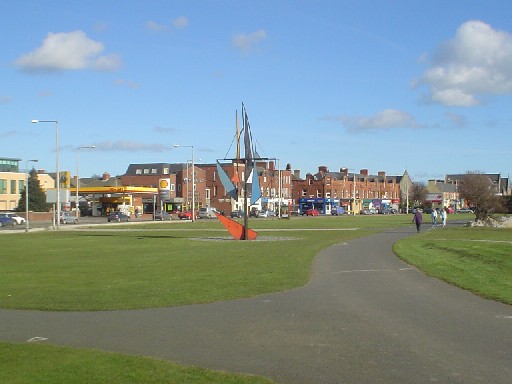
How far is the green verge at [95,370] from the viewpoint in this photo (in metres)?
7.81

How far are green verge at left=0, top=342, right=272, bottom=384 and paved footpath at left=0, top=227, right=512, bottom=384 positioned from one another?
480 mm

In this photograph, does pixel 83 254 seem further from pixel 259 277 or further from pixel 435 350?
pixel 435 350

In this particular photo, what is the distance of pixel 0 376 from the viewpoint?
8.01 meters

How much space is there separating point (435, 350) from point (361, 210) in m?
151

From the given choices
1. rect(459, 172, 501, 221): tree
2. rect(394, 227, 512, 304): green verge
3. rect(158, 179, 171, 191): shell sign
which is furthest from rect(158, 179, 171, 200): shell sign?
rect(394, 227, 512, 304): green verge

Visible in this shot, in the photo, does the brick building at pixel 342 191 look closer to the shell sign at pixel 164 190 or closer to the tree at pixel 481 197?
the shell sign at pixel 164 190

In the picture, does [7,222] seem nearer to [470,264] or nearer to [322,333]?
[470,264]

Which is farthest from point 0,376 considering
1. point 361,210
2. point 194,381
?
point 361,210

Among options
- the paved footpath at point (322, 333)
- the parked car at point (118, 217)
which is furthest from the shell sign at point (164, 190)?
the paved footpath at point (322, 333)

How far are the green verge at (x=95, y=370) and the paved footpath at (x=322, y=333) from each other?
48 cm

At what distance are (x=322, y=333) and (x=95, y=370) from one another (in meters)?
3.99

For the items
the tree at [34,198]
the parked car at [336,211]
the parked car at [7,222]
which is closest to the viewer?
the parked car at [7,222]

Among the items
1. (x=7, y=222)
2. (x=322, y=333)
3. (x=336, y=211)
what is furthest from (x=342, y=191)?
(x=322, y=333)

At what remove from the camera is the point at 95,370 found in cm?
829
